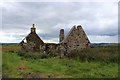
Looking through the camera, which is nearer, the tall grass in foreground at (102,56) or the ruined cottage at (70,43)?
the tall grass in foreground at (102,56)

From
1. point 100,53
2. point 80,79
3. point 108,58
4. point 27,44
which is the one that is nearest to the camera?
point 80,79

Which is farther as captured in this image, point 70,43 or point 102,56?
point 70,43

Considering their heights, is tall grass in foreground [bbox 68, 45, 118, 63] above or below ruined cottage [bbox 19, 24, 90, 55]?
below

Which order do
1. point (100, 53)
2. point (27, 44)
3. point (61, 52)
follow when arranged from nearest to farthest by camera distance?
point (100, 53) → point (61, 52) → point (27, 44)

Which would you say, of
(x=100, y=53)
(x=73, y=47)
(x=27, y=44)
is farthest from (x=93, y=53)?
(x=27, y=44)

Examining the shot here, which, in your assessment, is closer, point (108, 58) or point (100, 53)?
point (108, 58)

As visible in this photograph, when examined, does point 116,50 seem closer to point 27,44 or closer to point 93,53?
point 93,53

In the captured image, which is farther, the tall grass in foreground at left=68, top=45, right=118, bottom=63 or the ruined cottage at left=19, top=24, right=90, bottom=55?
the ruined cottage at left=19, top=24, right=90, bottom=55

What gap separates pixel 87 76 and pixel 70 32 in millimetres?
19300

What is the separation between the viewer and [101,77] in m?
17.2

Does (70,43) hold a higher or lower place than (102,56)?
higher

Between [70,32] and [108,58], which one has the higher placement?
[70,32]

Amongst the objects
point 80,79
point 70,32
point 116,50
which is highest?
point 70,32

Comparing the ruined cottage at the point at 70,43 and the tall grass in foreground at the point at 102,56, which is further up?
the ruined cottage at the point at 70,43
